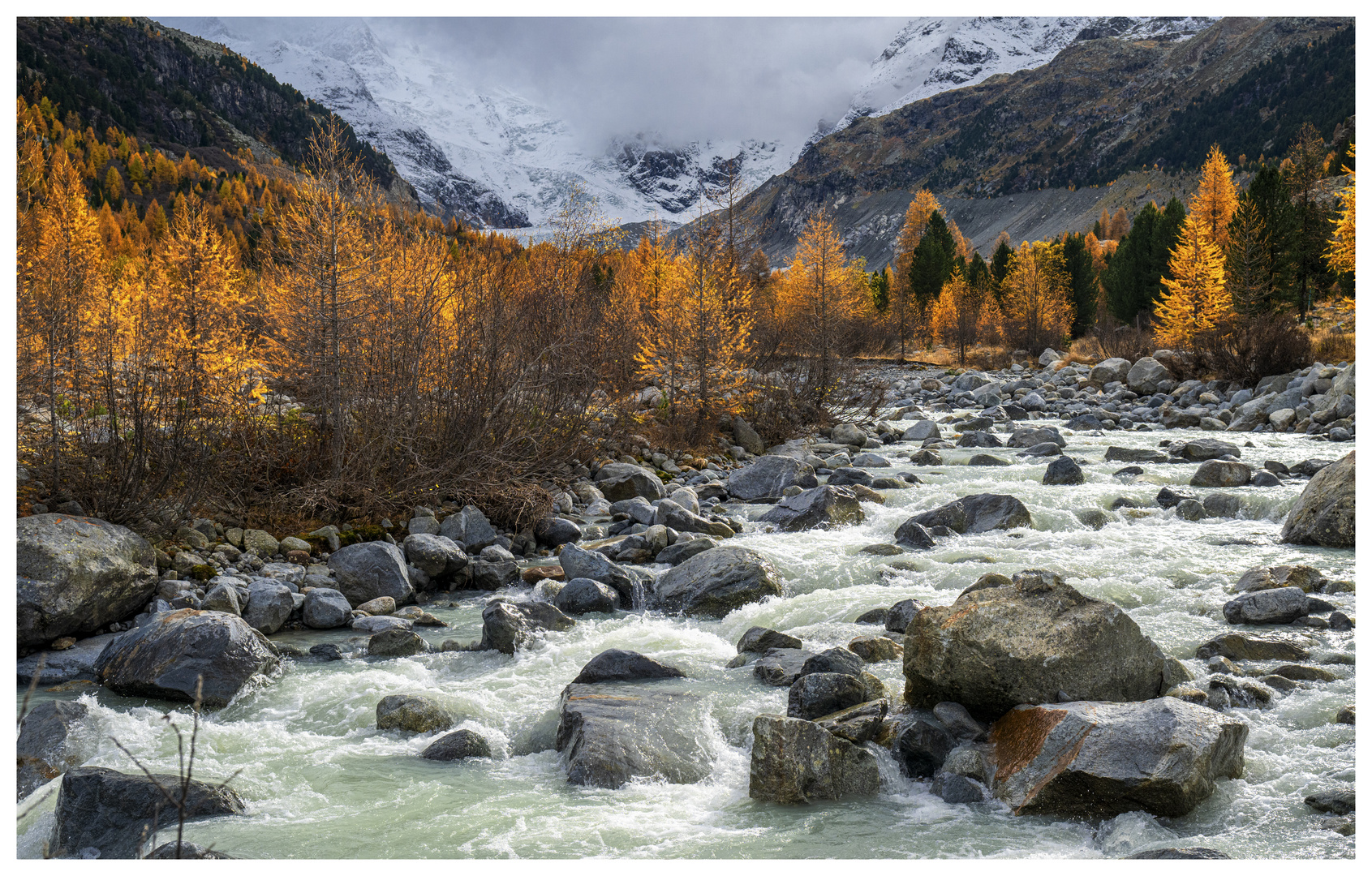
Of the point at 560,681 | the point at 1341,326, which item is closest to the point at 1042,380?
the point at 1341,326

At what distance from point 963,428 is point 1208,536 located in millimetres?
10673

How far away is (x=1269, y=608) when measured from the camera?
5938mm

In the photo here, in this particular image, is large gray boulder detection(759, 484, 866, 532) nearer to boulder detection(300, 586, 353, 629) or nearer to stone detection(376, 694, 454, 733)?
boulder detection(300, 586, 353, 629)

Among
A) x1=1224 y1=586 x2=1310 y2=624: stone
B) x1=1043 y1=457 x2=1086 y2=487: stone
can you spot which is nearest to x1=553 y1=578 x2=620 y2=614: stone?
x1=1224 y1=586 x2=1310 y2=624: stone

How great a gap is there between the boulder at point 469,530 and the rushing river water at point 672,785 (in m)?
1.37

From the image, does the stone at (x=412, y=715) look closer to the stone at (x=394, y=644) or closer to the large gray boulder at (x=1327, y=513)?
the stone at (x=394, y=644)

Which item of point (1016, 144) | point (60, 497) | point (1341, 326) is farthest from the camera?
point (1016, 144)

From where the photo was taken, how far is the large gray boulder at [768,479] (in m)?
12.2

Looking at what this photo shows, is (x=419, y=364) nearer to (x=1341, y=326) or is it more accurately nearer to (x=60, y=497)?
(x=60, y=497)

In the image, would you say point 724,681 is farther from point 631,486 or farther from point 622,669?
point 631,486

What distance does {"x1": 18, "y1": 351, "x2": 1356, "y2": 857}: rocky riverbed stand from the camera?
142 inches

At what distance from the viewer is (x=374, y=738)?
473 cm

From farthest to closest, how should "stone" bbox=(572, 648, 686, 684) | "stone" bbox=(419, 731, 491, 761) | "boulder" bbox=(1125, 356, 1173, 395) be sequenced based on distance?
"boulder" bbox=(1125, 356, 1173, 395), "stone" bbox=(572, 648, 686, 684), "stone" bbox=(419, 731, 491, 761)

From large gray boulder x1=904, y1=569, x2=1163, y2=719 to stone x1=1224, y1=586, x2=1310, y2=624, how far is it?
187 centimetres
